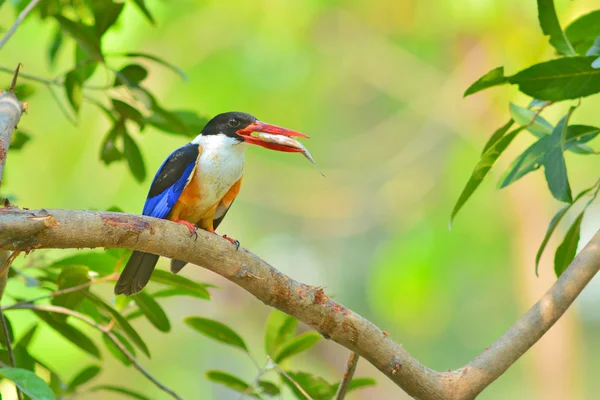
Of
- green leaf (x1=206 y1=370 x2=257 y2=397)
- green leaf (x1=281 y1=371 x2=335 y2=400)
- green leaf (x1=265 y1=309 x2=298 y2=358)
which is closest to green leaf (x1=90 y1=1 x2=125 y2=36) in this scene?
green leaf (x1=265 y1=309 x2=298 y2=358)

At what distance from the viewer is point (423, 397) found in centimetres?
242

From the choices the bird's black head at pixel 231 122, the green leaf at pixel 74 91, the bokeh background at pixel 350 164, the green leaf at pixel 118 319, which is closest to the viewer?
the green leaf at pixel 118 319

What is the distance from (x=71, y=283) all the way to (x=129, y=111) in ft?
3.17

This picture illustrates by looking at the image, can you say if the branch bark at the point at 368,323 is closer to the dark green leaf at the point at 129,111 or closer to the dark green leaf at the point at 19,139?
the dark green leaf at the point at 129,111

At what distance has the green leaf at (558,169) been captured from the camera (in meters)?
2.48

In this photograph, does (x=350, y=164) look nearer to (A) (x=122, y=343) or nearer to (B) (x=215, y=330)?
(B) (x=215, y=330)

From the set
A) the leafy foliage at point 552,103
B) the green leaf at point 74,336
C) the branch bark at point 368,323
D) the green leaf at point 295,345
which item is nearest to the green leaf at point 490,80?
the leafy foliage at point 552,103

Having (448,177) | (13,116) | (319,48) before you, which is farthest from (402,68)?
(13,116)

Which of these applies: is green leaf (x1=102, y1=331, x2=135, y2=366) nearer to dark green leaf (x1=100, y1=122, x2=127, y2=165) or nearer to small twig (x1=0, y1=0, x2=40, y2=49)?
dark green leaf (x1=100, y1=122, x2=127, y2=165)

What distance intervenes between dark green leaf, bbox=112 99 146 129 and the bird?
0.72 ft

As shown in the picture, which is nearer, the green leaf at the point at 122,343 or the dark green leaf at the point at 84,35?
the green leaf at the point at 122,343

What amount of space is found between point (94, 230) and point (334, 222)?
9.63m

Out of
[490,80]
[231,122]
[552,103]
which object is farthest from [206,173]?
[552,103]

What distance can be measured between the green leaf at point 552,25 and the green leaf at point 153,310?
1.78m
